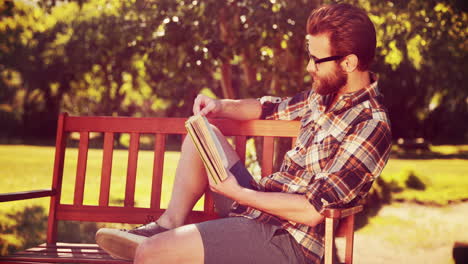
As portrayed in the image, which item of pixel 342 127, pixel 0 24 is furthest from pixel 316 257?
pixel 0 24

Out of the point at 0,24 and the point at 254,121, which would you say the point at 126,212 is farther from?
the point at 0,24

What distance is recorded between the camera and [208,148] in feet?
8.47

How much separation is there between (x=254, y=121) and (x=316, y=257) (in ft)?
3.83

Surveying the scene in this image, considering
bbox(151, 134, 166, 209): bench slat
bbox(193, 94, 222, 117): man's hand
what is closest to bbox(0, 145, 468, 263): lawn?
bbox(151, 134, 166, 209): bench slat

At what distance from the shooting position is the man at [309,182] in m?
2.47

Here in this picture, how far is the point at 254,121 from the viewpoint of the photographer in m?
3.56

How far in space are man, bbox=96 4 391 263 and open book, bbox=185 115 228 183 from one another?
66mm

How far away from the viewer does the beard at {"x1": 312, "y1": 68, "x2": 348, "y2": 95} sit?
109 inches

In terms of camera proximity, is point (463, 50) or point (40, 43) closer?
point (463, 50)

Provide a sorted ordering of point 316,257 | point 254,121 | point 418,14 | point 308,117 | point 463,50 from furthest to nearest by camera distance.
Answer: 1. point 463,50
2. point 418,14
3. point 254,121
4. point 308,117
5. point 316,257

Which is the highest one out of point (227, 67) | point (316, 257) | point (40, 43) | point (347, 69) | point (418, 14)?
point (40, 43)

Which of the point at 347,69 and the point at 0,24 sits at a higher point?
the point at 0,24

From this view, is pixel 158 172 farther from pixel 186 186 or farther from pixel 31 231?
pixel 31 231

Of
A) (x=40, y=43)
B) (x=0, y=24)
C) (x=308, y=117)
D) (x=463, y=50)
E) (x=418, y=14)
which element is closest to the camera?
(x=308, y=117)
